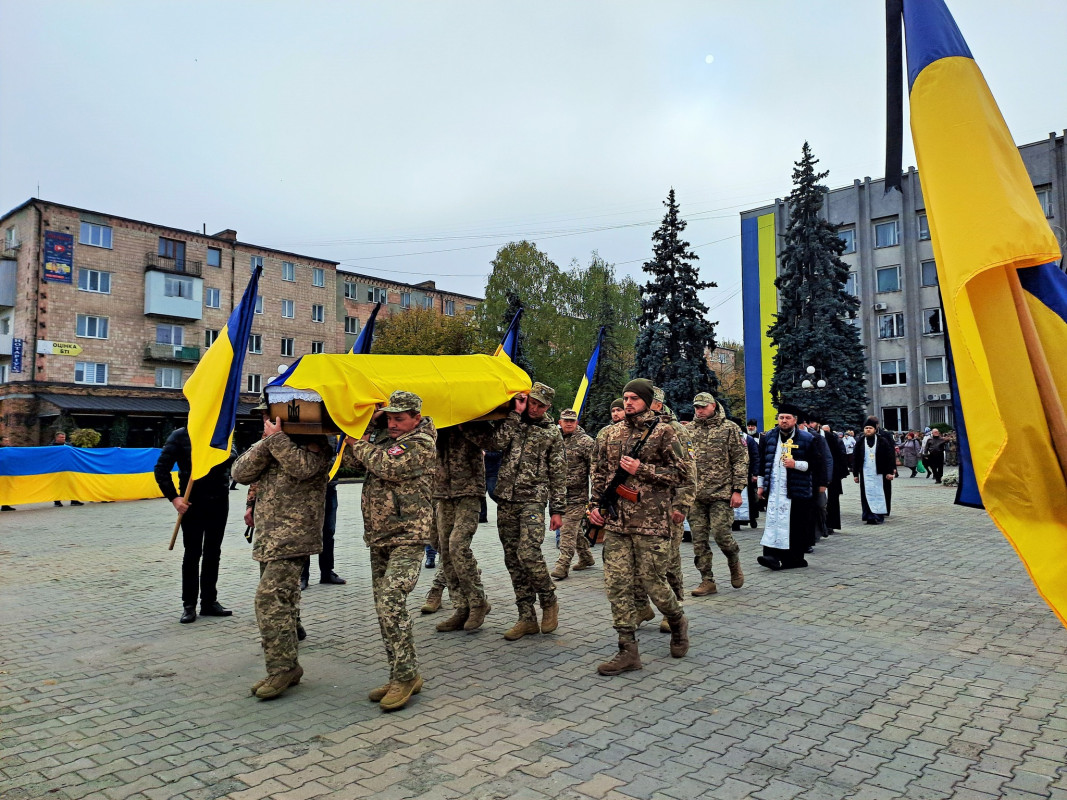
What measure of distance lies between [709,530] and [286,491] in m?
5.36

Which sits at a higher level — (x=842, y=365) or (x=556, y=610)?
(x=842, y=365)

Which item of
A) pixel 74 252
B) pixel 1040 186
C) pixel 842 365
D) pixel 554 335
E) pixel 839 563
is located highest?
pixel 1040 186

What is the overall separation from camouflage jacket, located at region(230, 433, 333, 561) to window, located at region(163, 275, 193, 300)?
43.5 meters

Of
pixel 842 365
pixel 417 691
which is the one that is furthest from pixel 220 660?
pixel 842 365

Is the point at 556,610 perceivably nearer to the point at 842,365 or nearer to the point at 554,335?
the point at 842,365

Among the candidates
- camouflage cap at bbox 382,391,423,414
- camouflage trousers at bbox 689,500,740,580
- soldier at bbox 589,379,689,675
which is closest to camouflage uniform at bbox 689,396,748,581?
camouflage trousers at bbox 689,500,740,580

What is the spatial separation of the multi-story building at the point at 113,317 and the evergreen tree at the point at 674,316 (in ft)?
76.7

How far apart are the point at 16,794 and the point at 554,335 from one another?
44437 mm

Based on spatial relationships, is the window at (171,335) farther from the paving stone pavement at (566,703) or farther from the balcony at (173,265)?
the paving stone pavement at (566,703)

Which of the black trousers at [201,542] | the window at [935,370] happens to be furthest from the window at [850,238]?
the black trousers at [201,542]

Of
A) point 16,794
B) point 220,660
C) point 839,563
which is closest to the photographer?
point 16,794

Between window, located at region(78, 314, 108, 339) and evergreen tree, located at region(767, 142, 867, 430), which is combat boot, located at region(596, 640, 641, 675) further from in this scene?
window, located at region(78, 314, 108, 339)

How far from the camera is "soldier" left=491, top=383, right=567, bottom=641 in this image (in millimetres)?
6680

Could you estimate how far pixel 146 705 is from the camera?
16.5 feet
